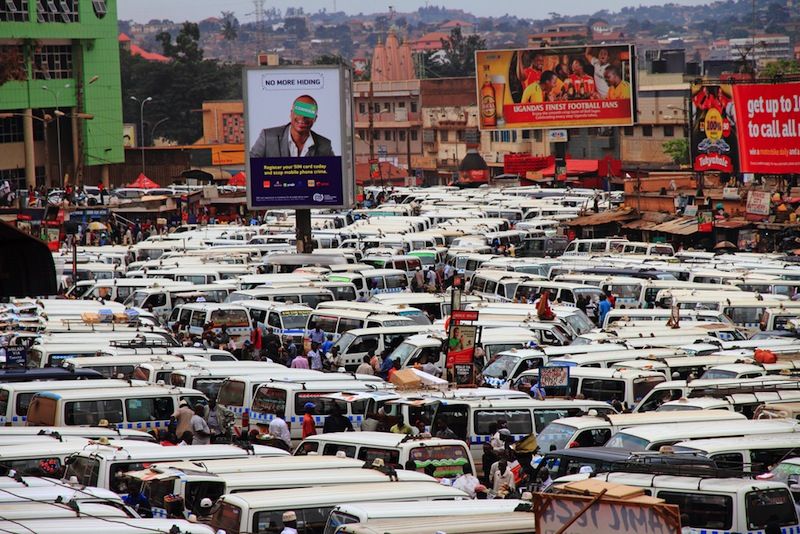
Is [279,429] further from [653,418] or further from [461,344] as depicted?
[653,418]

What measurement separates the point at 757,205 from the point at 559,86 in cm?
2449

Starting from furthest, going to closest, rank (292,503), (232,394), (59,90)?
(59,90)
(232,394)
(292,503)

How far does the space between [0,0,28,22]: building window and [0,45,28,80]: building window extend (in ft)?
4.23

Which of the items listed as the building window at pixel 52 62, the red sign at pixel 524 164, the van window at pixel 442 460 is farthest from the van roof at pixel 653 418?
the building window at pixel 52 62

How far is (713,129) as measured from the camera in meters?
46.6

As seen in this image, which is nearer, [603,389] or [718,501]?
[718,501]

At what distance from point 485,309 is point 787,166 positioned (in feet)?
66.1

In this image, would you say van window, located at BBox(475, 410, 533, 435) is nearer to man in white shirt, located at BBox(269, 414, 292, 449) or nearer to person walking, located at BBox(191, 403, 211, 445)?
man in white shirt, located at BBox(269, 414, 292, 449)

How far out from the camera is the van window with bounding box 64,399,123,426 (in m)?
16.5

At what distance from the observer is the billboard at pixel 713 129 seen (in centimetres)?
4591

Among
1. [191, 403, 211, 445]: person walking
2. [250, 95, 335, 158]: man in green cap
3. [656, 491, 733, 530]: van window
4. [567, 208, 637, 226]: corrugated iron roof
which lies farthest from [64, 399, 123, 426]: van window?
[567, 208, 637, 226]: corrugated iron roof

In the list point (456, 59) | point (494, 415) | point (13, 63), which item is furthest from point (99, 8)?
point (456, 59)

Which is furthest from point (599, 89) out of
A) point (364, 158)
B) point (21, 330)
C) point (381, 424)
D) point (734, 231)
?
point (381, 424)

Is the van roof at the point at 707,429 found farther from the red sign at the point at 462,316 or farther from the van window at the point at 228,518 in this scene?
the red sign at the point at 462,316
